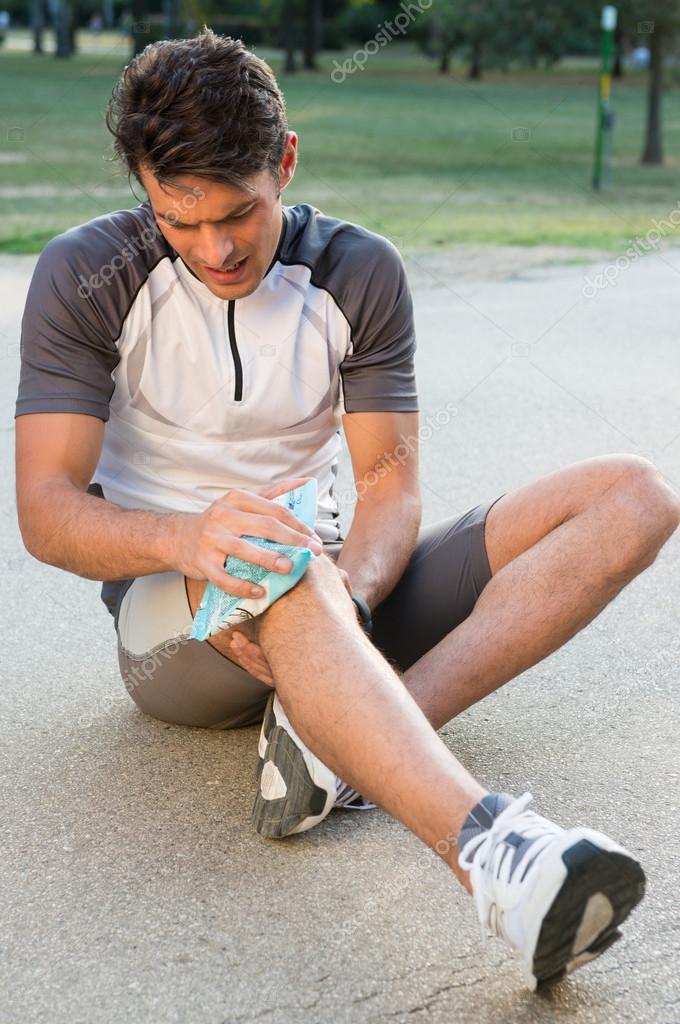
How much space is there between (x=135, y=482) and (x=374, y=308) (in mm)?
644

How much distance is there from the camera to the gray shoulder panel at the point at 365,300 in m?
3.11

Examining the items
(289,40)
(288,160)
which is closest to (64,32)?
(289,40)

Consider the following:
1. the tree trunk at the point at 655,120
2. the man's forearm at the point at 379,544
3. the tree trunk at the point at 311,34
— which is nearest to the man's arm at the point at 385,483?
the man's forearm at the point at 379,544

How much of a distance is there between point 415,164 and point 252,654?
1909cm

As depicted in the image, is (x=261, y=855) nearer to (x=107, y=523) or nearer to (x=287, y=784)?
(x=287, y=784)

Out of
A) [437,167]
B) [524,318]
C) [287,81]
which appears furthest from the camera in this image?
[287,81]

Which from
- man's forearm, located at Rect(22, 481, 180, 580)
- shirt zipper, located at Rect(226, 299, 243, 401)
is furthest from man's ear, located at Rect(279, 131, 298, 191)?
man's forearm, located at Rect(22, 481, 180, 580)

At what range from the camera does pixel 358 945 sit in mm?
2377

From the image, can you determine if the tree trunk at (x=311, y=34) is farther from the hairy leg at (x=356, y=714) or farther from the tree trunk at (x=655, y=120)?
the hairy leg at (x=356, y=714)

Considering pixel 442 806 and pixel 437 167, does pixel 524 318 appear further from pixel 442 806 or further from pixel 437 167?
pixel 437 167

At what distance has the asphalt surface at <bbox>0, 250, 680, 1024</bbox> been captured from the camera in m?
2.24

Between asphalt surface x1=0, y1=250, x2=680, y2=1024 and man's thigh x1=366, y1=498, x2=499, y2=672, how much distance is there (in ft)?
0.89

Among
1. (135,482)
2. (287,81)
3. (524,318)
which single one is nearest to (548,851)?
(135,482)

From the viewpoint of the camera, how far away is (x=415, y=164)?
20922 mm
